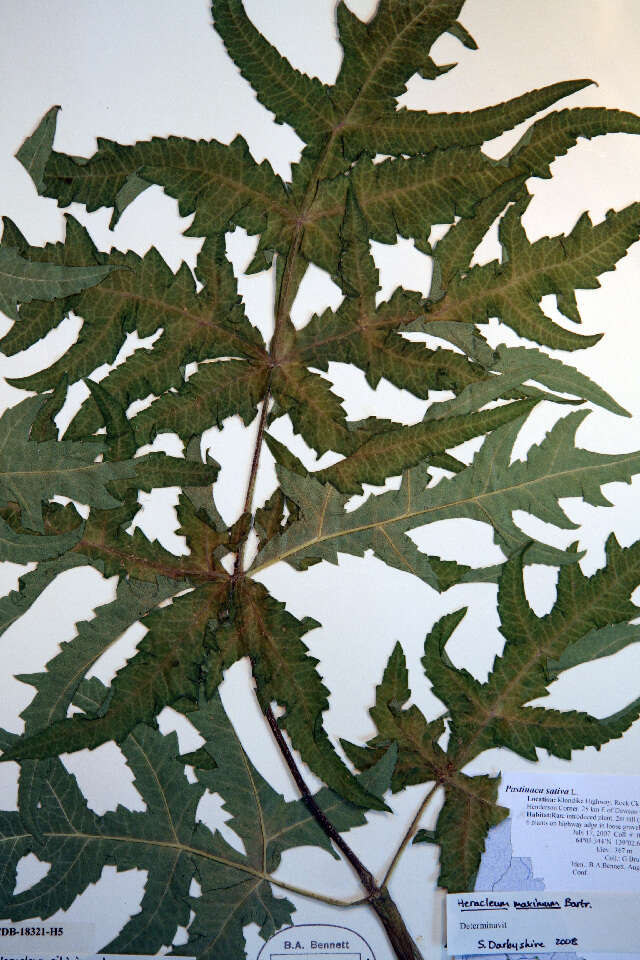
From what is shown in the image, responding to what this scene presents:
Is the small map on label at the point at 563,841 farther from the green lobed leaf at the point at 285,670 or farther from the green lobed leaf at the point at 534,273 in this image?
the green lobed leaf at the point at 534,273

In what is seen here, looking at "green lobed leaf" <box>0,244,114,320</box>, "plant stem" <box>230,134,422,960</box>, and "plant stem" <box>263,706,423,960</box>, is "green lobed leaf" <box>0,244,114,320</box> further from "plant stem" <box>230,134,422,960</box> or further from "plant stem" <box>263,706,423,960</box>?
"plant stem" <box>263,706,423,960</box>

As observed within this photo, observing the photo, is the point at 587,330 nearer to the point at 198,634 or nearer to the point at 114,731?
the point at 198,634

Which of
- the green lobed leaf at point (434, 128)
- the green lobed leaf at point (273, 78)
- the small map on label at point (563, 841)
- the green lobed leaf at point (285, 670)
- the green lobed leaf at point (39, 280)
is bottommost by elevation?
the small map on label at point (563, 841)

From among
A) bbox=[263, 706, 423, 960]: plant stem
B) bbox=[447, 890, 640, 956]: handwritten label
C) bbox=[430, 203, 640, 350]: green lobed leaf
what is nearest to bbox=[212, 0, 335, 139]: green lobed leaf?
bbox=[430, 203, 640, 350]: green lobed leaf

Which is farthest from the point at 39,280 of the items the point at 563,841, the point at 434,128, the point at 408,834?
the point at 563,841

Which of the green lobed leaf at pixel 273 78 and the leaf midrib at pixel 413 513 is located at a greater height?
the green lobed leaf at pixel 273 78

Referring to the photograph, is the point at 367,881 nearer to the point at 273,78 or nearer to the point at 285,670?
the point at 285,670

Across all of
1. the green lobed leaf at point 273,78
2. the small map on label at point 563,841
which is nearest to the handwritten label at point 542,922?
the small map on label at point 563,841
